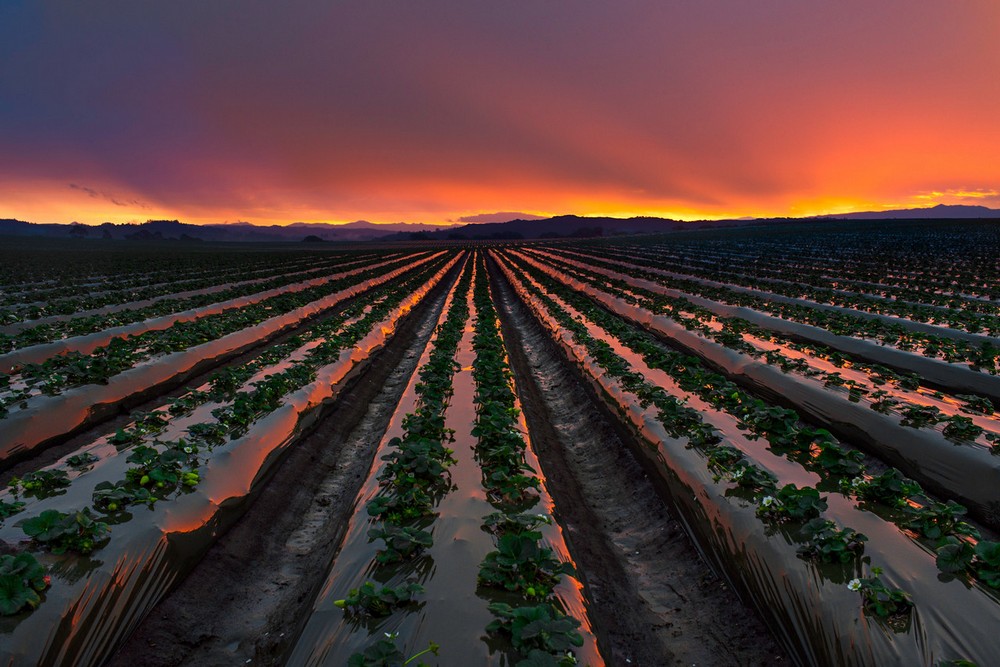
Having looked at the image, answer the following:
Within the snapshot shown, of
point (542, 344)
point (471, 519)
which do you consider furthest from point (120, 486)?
point (542, 344)

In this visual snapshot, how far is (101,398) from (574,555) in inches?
350

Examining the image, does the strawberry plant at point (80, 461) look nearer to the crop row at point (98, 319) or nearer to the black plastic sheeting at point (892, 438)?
the crop row at point (98, 319)

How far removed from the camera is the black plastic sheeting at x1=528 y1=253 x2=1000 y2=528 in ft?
17.7

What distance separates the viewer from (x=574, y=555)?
464 centimetres

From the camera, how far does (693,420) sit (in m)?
6.62

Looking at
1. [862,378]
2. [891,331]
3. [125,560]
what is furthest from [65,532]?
[891,331]

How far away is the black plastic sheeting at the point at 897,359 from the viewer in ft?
28.6

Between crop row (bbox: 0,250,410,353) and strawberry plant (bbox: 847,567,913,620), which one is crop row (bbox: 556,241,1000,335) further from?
crop row (bbox: 0,250,410,353)

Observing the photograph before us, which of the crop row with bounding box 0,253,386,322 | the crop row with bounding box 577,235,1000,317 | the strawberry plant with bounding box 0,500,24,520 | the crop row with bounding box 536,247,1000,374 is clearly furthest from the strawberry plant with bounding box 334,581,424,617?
the crop row with bounding box 577,235,1000,317

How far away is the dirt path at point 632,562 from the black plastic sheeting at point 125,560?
398 centimetres

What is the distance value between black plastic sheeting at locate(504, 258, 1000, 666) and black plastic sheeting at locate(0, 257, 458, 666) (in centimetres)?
549

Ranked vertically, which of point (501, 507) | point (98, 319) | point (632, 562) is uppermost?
point (98, 319)

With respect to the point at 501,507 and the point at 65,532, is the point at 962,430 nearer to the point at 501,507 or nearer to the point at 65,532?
the point at 501,507

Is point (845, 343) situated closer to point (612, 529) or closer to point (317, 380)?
point (612, 529)
